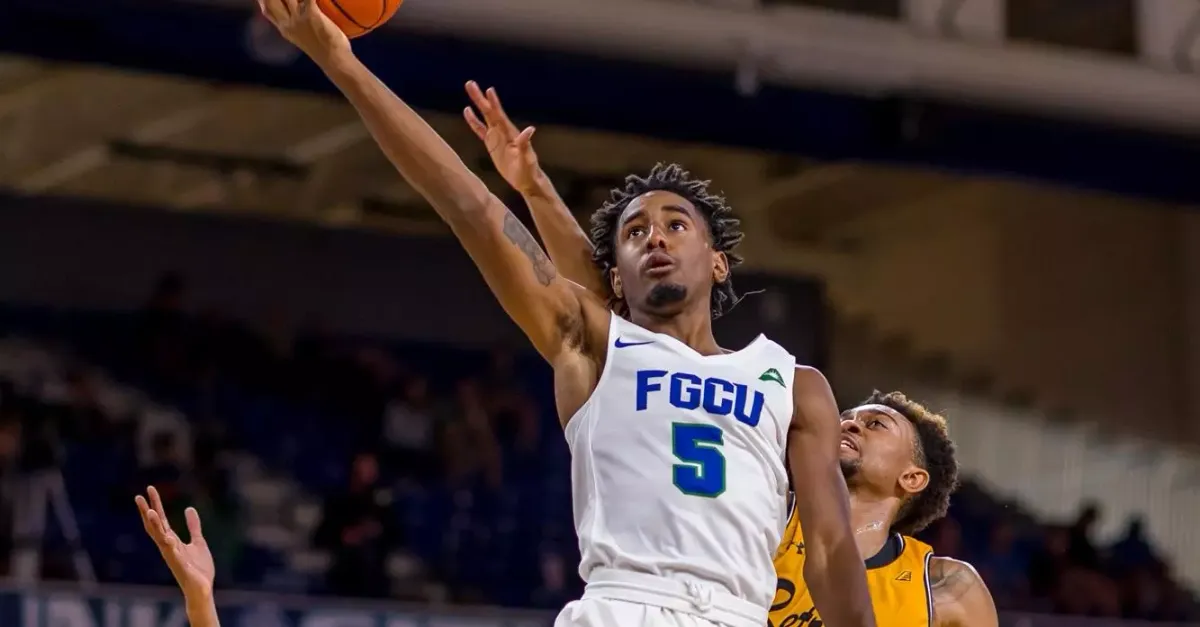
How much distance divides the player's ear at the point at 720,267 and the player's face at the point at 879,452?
1.15m

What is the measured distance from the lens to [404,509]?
1234 centimetres

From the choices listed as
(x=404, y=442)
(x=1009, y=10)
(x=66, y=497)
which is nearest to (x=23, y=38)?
(x=66, y=497)

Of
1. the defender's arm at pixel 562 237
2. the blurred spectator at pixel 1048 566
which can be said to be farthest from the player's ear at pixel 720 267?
the blurred spectator at pixel 1048 566

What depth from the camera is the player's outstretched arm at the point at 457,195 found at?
12.4ft

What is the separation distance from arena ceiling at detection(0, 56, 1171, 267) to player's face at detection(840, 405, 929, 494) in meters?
11.2

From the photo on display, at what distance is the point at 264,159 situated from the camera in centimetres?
1752

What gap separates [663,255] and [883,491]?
156cm

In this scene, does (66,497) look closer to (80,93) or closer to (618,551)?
(80,93)

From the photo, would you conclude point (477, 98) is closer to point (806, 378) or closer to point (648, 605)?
point (806, 378)

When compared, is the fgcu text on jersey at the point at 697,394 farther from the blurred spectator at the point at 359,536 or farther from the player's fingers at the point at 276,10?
the blurred spectator at the point at 359,536

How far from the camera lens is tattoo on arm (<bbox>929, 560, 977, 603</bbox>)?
511 centimetres

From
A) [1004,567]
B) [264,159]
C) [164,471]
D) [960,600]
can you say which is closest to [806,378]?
[960,600]

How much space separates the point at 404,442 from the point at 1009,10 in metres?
5.30

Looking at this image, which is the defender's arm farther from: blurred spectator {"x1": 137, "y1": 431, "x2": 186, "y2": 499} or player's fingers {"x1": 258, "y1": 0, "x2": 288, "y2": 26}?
blurred spectator {"x1": 137, "y1": 431, "x2": 186, "y2": 499}
